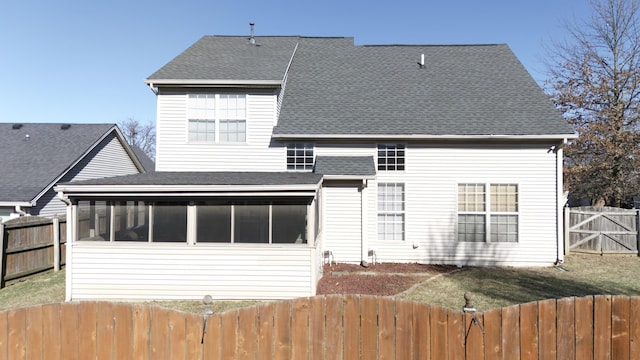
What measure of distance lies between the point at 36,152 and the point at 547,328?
2312 cm

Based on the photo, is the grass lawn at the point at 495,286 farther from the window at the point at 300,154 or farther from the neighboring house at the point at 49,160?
the neighboring house at the point at 49,160

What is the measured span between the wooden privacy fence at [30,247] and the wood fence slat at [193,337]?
973cm

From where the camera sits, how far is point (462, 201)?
12.2 m

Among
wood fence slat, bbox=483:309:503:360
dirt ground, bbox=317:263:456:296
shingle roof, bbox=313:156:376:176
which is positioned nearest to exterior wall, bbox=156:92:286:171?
shingle roof, bbox=313:156:376:176

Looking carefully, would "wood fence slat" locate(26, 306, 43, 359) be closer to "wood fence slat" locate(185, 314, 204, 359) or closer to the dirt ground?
"wood fence slat" locate(185, 314, 204, 359)

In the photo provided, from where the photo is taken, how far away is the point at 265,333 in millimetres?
3689

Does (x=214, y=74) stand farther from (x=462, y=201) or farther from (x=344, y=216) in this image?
(x=462, y=201)

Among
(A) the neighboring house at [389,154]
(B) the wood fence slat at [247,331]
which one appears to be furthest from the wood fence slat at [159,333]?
(A) the neighboring house at [389,154]

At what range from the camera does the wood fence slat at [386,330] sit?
12.0ft

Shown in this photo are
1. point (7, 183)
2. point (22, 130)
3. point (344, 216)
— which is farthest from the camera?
point (22, 130)

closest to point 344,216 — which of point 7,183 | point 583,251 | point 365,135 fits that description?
point 365,135

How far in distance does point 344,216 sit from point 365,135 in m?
2.85

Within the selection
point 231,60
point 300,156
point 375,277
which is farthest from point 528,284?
point 231,60

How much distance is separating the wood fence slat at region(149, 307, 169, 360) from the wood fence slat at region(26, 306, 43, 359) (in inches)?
46.5
